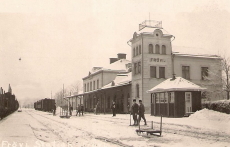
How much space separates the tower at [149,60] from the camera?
2808 cm

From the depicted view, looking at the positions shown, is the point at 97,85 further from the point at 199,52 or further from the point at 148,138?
the point at 148,138

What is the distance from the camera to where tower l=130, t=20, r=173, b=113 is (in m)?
28.1

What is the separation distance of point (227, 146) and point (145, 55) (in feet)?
65.9

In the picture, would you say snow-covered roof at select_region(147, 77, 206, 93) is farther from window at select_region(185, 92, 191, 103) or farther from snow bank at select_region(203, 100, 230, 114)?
snow bank at select_region(203, 100, 230, 114)

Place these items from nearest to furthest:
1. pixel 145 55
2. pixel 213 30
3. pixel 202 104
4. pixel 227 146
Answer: pixel 227 146, pixel 213 30, pixel 202 104, pixel 145 55

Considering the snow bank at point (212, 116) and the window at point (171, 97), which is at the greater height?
the window at point (171, 97)

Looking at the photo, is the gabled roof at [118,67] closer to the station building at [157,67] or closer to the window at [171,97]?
the station building at [157,67]

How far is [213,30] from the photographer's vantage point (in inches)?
520

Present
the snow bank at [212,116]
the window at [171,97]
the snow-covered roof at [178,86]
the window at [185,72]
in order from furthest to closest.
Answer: the window at [185,72], the window at [171,97], the snow-covered roof at [178,86], the snow bank at [212,116]

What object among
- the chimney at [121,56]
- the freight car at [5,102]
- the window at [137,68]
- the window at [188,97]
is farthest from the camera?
the chimney at [121,56]

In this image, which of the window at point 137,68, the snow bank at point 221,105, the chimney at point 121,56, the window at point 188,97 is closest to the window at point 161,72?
the window at point 137,68

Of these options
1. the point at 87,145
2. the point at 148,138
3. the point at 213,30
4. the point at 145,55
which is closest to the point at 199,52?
the point at 145,55

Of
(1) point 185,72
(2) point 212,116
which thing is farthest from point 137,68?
(2) point 212,116

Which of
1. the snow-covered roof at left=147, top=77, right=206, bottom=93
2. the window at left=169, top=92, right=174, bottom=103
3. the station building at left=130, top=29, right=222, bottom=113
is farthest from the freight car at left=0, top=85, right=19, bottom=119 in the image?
the station building at left=130, top=29, right=222, bottom=113
